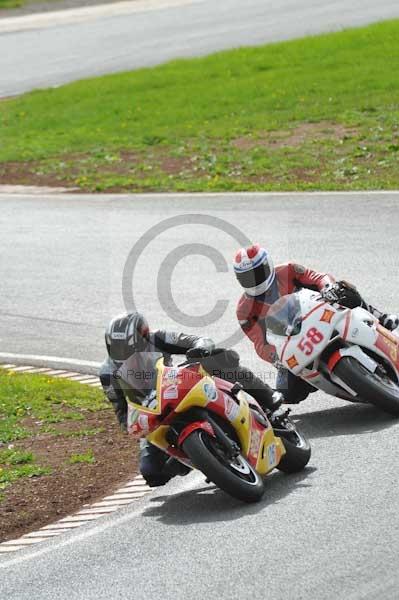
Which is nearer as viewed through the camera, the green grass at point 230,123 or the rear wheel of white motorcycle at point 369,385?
the rear wheel of white motorcycle at point 369,385

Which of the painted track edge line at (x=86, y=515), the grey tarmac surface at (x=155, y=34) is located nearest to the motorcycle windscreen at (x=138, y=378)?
the painted track edge line at (x=86, y=515)

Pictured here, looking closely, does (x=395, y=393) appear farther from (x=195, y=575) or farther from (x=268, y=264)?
(x=195, y=575)

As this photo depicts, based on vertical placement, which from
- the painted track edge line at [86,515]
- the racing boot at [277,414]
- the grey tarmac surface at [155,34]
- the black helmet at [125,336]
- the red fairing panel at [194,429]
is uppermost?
the black helmet at [125,336]

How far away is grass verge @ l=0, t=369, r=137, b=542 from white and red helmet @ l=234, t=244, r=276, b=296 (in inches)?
71.3

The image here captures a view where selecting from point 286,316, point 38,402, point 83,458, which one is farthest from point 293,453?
point 38,402

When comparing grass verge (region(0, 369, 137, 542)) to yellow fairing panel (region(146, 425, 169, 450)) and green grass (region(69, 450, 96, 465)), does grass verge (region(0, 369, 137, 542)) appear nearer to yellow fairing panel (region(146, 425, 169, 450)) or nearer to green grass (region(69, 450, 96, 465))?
green grass (region(69, 450, 96, 465))

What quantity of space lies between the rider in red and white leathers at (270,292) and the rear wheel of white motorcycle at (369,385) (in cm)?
76

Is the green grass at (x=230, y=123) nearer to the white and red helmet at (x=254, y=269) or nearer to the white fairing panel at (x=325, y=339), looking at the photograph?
the white and red helmet at (x=254, y=269)

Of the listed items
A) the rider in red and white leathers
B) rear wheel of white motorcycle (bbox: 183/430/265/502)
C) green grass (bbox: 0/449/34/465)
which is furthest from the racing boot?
green grass (bbox: 0/449/34/465)

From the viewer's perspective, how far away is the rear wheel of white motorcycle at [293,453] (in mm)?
9656

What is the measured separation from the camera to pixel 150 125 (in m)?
25.8

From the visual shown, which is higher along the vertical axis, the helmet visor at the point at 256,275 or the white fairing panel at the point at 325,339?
the helmet visor at the point at 256,275

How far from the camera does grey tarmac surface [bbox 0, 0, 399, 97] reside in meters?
32.6

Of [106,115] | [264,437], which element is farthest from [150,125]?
[264,437]
